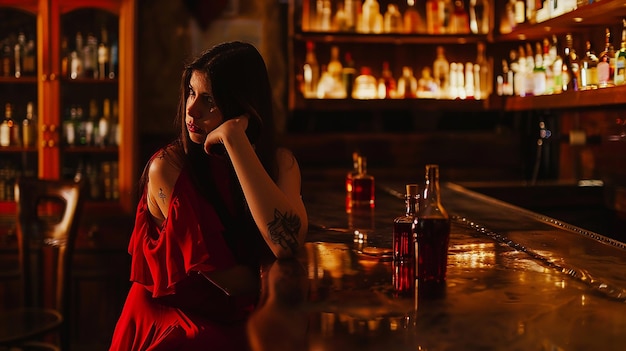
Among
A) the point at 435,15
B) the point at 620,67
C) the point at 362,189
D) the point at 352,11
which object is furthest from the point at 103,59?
the point at 620,67

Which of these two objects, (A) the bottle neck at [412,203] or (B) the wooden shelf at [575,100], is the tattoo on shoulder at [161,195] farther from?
(B) the wooden shelf at [575,100]

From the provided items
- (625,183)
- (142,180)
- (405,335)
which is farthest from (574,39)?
(405,335)

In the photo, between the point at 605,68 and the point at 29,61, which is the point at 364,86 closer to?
the point at 605,68

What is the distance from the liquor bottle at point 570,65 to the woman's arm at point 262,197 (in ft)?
6.42

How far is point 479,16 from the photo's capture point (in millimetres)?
4309

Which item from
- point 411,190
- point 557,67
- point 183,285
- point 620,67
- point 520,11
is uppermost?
point 520,11

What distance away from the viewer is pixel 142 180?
74.7 inches

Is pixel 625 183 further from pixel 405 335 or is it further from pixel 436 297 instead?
pixel 405 335

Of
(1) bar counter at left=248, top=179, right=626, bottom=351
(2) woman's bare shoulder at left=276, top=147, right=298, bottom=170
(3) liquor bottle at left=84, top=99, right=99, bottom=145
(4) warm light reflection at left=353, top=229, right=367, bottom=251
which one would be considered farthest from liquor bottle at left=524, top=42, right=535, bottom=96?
(3) liquor bottle at left=84, top=99, right=99, bottom=145

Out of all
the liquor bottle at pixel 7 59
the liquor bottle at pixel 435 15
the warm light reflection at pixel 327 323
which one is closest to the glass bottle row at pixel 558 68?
the liquor bottle at pixel 435 15

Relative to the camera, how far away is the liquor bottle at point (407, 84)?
4.35 metres

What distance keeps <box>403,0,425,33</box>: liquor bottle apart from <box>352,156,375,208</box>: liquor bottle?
1.82 meters

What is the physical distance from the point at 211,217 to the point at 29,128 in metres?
2.61

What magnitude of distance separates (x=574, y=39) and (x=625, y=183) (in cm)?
70
